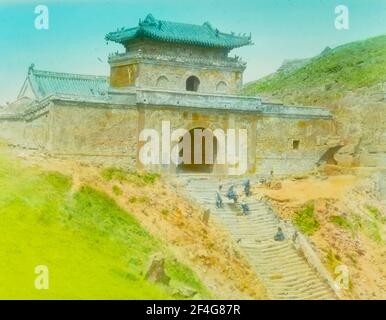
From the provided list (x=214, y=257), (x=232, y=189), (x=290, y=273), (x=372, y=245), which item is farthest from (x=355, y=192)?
(x=214, y=257)

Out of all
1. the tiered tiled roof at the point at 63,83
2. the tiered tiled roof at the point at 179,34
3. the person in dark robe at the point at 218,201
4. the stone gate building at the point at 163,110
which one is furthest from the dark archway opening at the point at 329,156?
the tiered tiled roof at the point at 63,83

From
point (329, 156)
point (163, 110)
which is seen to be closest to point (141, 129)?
point (163, 110)

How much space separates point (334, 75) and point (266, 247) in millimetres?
18978

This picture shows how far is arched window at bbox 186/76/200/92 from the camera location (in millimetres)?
32531

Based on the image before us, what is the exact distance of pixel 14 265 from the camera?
18531 mm

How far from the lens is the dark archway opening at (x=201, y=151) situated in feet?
101

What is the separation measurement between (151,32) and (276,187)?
8.94 meters

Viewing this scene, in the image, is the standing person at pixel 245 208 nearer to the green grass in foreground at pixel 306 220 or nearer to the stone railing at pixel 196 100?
the green grass in foreground at pixel 306 220

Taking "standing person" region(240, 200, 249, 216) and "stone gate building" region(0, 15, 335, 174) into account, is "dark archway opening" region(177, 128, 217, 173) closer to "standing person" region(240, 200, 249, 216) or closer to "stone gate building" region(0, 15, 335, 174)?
"stone gate building" region(0, 15, 335, 174)

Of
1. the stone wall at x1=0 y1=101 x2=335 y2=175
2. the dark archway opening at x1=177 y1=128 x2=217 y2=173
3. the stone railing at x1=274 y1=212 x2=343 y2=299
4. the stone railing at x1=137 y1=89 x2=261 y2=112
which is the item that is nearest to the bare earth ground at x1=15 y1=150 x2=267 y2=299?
the stone wall at x1=0 y1=101 x2=335 y2=175

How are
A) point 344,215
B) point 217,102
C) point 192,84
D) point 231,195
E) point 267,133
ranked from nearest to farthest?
1. point 231,195
2. point 344,215
3. point 217,102
4. point 267,133
5. point 192,84

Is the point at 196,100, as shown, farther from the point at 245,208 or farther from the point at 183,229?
the point at 183,229

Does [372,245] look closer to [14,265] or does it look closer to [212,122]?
[212,122]

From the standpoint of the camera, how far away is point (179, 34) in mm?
31953
